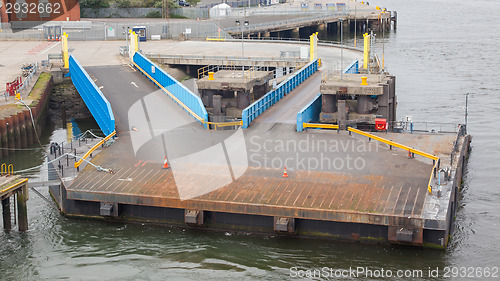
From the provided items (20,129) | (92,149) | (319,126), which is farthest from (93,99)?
(319,126)

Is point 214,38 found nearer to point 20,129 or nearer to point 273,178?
point 20,129

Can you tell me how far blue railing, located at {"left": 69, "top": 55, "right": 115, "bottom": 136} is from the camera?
4806cm

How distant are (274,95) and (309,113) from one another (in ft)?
19.9

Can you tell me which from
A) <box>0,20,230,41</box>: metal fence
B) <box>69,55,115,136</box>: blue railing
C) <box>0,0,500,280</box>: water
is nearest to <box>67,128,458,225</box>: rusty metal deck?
<box>0,0,500,280</box>: water

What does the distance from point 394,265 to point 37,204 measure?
20604mm

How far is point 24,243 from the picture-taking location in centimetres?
3659

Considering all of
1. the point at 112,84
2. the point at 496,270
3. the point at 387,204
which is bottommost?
the point at 496,270

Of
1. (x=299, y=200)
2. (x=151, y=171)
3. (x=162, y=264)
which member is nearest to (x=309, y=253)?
(x=299, y=200)

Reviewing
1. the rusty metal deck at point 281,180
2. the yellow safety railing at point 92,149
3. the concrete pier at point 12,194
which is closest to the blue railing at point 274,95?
the rusty metal deck at point 281,180

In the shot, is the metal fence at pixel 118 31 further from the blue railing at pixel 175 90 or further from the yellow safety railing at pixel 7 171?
the yellow safety railing at pixel 7 171

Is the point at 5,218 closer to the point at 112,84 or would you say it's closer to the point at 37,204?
the point at 37,204

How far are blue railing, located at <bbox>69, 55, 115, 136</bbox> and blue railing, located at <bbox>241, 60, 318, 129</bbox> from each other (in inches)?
335

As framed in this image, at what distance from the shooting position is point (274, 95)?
178 ft

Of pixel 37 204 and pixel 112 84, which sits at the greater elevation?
pixel 112 84
